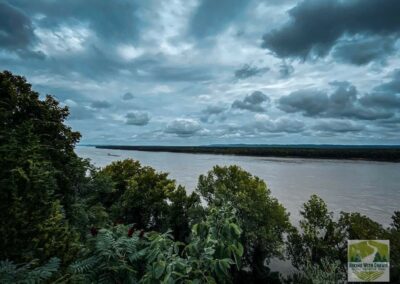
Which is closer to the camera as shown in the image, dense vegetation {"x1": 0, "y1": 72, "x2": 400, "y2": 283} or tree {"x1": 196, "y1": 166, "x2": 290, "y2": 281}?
dense vegetation {"x1": 0, "y1": 72, "x2": 400, "y2": 283}

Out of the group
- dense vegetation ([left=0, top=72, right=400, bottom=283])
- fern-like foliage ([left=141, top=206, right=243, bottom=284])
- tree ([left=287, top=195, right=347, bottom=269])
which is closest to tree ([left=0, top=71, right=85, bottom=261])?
dense vegetation ([left=0, top=72, right=400, bottom=283])

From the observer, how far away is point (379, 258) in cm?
898

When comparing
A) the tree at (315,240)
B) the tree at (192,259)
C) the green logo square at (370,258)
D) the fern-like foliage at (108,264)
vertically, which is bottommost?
the tree at (315,240)

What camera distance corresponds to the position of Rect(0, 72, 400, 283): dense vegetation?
462 centimetres

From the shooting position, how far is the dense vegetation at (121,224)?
4.62m

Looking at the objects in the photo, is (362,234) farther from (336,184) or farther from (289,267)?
(336,184)

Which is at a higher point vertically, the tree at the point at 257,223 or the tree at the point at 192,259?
the tree at the point at 192,259

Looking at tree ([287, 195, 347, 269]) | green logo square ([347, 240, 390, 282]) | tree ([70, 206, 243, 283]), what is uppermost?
tree ([70, 206, 243, 283])

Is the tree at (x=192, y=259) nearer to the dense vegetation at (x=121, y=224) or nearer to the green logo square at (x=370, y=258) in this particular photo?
the dense vegetation at (x=121, y=224)

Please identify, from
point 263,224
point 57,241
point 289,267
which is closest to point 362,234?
point 263,224

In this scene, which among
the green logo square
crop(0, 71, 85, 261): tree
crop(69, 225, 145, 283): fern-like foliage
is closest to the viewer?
crop(69, 225, 145, 283): fern-like foliage

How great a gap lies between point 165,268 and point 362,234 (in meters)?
13.3

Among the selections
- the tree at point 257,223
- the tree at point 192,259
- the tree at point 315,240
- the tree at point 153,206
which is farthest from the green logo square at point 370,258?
the tree at point 153,206

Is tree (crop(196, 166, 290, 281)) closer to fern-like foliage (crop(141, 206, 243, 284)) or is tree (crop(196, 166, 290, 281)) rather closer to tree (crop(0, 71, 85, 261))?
tree (crop(0, 71, 85, 261))
